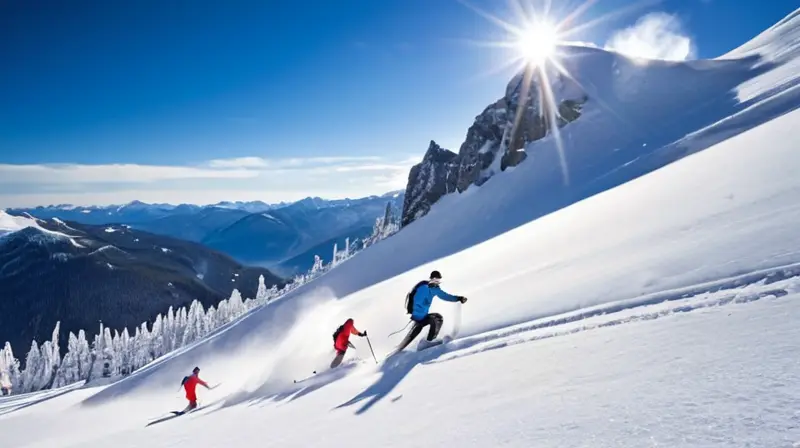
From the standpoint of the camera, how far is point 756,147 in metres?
13.5

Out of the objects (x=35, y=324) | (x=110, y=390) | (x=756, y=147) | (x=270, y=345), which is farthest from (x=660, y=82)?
(x=35, y=324)

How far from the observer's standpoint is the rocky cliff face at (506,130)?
49.2 meters

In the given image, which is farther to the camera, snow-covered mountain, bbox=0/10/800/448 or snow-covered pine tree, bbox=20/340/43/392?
snow-covered pine tree, bbox=20/340/43/392

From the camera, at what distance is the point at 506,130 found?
55.5 meters

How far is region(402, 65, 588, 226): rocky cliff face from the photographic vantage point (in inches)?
1937

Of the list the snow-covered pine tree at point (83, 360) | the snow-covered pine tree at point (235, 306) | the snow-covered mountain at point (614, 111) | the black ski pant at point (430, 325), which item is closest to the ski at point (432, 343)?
the black ski pant at point (430, 325)

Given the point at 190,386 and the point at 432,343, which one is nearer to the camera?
the point at 432,343

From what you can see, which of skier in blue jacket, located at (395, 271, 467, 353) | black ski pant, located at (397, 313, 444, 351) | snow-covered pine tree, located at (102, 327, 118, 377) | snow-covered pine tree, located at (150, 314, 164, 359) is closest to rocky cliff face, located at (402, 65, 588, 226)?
skier in blue jacket, located at (395, 271, 467, 353)

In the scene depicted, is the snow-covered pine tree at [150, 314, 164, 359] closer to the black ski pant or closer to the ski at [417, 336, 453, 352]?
the black ski pant

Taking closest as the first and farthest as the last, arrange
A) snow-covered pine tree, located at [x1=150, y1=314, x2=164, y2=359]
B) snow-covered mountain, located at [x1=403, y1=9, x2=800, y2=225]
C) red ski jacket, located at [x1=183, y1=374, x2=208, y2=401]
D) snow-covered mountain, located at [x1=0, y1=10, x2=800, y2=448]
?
snow-covered mountain, located at [x1=0, y1=10, x2=800, y2=448] < red ski jacket, located at [x1=183, y1=374, x2=208, y2=401] < snow-covered mountain, located at [x1=403, y1=9, x2=800, y2=225] < snow-covered pine tree, located at [x1=150, y1=314, x2=164, y2=359]

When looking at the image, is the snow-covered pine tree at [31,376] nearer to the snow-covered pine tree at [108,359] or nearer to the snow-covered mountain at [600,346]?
the snow-covered pine tree at [108,359]

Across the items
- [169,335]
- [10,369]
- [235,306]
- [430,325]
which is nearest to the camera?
[430,325]

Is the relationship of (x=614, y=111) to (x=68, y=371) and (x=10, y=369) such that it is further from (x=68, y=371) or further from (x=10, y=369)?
(x=10, y=369)

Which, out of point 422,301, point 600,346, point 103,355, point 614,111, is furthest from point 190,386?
point 103,355
